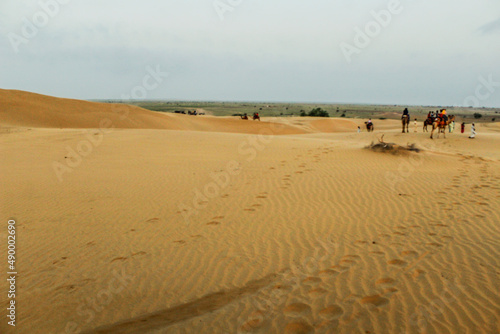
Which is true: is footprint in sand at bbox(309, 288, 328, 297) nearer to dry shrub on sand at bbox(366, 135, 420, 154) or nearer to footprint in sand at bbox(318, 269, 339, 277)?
footprint in sand at bbox(318, 269, 339, 277)

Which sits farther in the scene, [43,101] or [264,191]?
[43,101]

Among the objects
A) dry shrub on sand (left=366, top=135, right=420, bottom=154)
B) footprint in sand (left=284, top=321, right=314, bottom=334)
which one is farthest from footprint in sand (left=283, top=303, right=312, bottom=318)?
dry shrub on sand (left=366, top=135, right=420, bottom=154)

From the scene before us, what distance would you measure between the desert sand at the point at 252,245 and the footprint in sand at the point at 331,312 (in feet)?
0.06

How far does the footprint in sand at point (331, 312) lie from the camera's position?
352cm

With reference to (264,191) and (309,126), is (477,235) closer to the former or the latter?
(264,191)

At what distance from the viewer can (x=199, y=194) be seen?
809cm

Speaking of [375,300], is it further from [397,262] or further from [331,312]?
[397,262]

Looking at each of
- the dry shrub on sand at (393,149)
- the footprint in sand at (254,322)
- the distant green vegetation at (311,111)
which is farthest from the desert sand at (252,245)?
the distant green vegetation at (311,111)

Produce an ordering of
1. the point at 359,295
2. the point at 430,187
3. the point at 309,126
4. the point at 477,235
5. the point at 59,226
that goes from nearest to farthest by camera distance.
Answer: the point at 359,295, the point at 477,235, the point at 59,226, the point at 430,187, the point at 309,126

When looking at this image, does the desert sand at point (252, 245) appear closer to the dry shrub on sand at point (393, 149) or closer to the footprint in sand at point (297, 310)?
the footprint in sand at point (297, 310)

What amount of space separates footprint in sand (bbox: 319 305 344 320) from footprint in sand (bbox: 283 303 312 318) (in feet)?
0.46

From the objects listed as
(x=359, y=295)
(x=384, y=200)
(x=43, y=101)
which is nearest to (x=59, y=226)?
(x=359, y=295)

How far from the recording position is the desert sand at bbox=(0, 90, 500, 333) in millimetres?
3600

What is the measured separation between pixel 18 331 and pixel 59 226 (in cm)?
298
